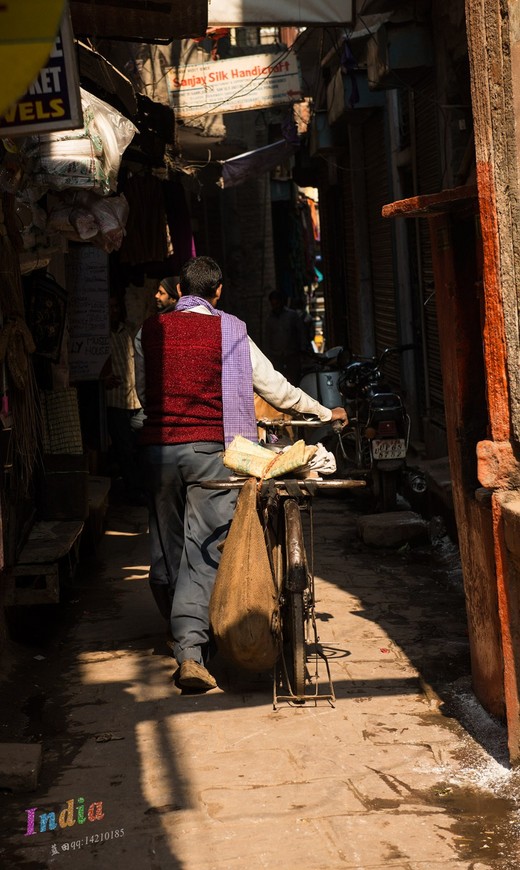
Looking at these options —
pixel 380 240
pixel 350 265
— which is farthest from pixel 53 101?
pixel 350 265

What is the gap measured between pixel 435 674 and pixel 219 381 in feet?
6.06

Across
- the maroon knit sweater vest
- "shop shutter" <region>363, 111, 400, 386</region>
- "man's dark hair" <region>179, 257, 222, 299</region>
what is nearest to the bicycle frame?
the maroon knit sweater vest

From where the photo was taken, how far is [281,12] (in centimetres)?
848

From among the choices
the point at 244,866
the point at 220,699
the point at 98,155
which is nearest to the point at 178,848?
the point at 244,866

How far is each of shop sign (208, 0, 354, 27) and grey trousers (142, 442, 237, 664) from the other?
13.7 ft

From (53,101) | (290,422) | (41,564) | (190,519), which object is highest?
(53,101)

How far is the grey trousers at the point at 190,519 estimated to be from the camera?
562 centimetres

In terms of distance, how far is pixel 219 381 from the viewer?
5785 mm

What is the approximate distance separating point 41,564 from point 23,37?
4505mm

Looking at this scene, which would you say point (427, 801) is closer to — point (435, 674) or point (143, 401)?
point (435, 674)

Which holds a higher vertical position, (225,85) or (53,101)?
(225,85)

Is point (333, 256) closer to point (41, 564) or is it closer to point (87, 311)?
point (87, 311)

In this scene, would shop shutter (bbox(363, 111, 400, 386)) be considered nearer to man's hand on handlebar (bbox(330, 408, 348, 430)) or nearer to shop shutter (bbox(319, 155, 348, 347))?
shop shutter (bbox(319, 155, 348, 347))

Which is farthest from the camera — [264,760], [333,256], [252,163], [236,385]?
[333,256]
